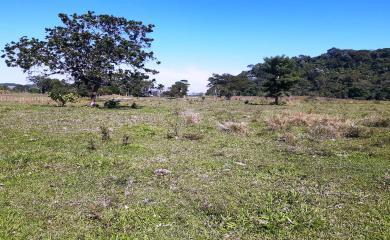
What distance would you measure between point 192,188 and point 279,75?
199ft

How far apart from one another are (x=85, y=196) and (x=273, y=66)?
6287 cm

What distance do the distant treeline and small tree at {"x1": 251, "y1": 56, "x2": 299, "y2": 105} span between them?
77.1 ft

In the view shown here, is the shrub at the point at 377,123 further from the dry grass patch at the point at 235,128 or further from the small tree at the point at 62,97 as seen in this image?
the small tree at the point at 62,97

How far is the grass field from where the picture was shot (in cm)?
941

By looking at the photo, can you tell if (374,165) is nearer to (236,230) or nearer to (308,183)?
(308,183)

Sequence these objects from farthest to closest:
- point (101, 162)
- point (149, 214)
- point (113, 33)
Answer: point (113, 33) < point (101, 162) < point (149, 214)

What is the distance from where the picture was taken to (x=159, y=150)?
18453 millimetres

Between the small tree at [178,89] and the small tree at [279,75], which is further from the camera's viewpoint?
the small tree at [178,89]

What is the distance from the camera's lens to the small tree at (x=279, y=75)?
69312 millimetres

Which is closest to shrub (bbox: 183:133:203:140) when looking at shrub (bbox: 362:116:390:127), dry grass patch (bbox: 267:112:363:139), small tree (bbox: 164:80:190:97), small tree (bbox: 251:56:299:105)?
dry grass patch (bbox: 267:112:363:139)

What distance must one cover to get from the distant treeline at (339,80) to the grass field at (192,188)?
78704 millimetres

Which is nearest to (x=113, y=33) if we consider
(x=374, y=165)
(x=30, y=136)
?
(x=30, y=136)

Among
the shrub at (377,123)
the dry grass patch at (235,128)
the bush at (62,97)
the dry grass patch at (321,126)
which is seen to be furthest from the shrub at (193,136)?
the bush at (62,97)

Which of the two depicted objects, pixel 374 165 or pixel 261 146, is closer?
pixel 374 165
